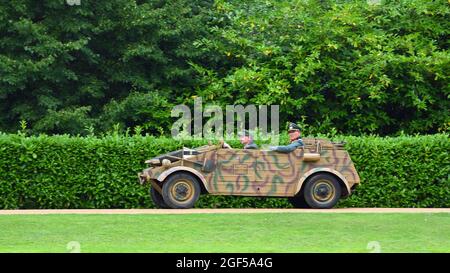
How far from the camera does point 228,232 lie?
49.6 feet

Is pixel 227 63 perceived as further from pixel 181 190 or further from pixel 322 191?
pixel 181 190

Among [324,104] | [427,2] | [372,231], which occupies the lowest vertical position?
[372,231]

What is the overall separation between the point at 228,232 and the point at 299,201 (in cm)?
605

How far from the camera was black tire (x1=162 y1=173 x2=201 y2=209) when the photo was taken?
770 inches

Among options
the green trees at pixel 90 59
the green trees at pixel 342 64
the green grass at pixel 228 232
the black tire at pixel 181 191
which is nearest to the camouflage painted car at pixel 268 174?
the black tire at pixel 181 191

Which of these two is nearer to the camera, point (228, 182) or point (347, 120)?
point (228, 182)

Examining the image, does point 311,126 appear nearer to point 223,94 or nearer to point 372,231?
point 223,94

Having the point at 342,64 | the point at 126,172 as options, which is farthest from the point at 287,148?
the point at 342,64

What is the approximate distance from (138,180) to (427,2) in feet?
36.1

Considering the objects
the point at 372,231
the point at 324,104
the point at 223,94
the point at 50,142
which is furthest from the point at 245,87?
the point at 372,231

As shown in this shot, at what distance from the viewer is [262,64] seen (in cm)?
2709

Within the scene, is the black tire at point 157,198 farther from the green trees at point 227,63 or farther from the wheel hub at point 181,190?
the green trees at point 227,63

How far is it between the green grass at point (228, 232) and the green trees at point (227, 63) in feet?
26.9

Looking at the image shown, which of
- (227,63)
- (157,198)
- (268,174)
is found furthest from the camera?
(227,63)
